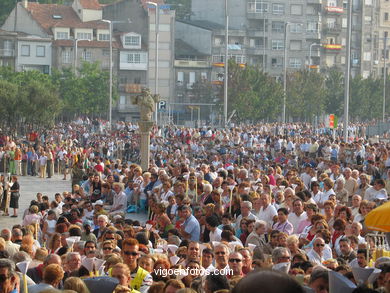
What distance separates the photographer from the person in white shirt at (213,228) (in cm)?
1648

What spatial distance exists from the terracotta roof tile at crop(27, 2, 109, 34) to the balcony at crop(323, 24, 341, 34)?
2816 cm

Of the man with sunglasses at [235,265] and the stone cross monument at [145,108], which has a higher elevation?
the stone cross monument at [145,108]

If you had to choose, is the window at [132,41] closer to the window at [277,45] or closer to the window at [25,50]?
the window at [25,50]

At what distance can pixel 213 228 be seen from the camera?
659 inches

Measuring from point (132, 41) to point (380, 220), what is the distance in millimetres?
104871

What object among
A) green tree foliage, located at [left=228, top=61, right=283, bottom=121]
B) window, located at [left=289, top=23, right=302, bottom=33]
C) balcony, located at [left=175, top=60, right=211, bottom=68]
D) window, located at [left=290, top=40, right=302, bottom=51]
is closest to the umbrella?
green tree foliage, located at [left=228, top=61, right=283, bottom=121]

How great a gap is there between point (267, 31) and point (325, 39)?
10.1 m

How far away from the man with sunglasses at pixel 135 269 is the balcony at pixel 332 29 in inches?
4723

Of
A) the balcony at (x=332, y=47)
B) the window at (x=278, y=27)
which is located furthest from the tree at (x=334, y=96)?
the balcony at (x=332, y=47)

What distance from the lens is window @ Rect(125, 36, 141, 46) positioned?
A: 114 metres

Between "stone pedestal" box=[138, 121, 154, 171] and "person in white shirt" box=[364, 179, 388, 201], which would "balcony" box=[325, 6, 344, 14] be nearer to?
"stone pedestal" box=[138, 121, 154, 171]

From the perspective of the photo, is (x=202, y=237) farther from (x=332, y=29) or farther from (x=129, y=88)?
(x=332, y=29)

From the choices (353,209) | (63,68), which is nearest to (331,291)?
A: (353,209)

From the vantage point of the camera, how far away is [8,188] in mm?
33250
